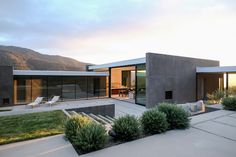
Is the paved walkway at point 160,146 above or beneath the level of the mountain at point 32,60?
beneath

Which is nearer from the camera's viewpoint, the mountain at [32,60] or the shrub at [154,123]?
the shrub at [154,123]

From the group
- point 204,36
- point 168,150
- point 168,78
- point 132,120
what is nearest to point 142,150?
point 168,150

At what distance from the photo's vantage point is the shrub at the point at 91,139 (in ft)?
13.0

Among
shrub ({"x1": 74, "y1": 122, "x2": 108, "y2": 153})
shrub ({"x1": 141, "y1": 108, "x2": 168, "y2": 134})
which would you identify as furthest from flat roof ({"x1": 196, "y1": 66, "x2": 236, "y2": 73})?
shrub ({"x1": 74, "y1": 122, "x2": 108, "y2": 153})

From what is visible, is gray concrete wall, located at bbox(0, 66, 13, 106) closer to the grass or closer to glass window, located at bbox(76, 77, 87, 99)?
glass window, located at bbox(76, 77, 87, 99)

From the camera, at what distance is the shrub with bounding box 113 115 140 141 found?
15.1ft

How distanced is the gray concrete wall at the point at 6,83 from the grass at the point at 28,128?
5.44m

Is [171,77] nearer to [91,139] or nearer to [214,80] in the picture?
[214,80]

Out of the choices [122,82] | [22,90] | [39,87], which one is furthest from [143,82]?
[22,90]

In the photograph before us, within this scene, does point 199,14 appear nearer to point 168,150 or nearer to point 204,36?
point 204,36

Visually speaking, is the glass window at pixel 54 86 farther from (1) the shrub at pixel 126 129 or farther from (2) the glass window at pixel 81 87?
(1) the shrub at pixel 126 129

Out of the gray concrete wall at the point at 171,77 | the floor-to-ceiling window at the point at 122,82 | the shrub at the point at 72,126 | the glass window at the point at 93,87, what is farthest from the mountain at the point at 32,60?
the shrub at the point at 72,126

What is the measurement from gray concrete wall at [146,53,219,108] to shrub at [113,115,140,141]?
6.64m

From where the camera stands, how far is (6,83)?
11.6m
